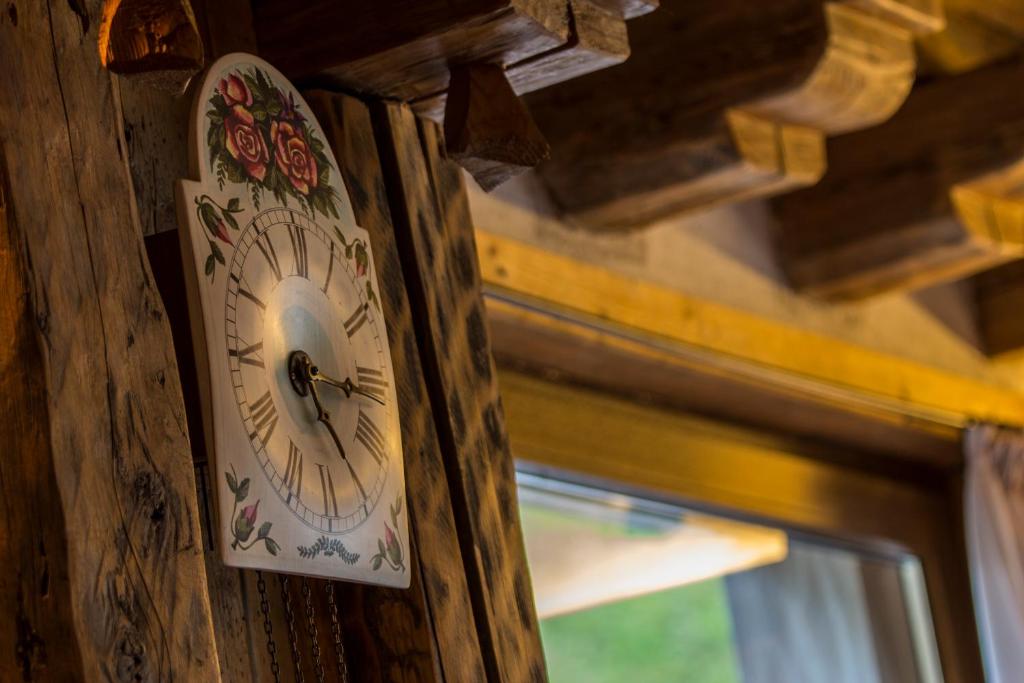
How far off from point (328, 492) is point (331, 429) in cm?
6

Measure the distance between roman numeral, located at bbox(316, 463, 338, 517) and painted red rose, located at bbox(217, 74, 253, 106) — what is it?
350mm

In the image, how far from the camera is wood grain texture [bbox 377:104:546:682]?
5.73 feet

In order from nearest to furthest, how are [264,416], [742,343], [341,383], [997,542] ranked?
[264,416]
[341,383]
[742,343]
[997,542]

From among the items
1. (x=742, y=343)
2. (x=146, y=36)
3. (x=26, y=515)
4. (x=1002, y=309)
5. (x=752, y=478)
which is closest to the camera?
(x=26, y=515)

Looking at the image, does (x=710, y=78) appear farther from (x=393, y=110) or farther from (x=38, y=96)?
(x=38, y=96)

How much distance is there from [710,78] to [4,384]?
1553 mm

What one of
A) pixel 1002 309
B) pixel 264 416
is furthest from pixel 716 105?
pixel 1002 309

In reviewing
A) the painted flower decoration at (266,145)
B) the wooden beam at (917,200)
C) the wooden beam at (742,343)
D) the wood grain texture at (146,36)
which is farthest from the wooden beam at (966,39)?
the wood grain texture at (146,36)

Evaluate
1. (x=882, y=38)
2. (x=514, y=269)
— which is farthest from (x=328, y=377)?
(x=882, y=38)

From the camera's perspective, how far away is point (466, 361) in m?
1.84

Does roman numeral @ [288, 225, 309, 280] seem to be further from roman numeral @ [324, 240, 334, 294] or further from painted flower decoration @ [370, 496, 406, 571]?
painted flower decoration @ [370, 496, 406, 571]

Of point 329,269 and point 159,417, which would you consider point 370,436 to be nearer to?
point 329,269

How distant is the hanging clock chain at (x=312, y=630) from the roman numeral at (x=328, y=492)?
12 cm

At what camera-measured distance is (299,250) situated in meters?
1.61
